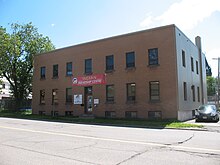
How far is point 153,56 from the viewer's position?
23297 millimetres

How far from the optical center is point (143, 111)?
22.9 meters

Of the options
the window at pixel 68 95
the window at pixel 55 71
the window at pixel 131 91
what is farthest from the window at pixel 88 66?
the window at pixel 131 91

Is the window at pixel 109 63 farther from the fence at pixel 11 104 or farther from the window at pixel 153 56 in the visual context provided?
the fence at pixel 11 104

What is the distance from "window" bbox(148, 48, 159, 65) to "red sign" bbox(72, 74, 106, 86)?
17.7 feet

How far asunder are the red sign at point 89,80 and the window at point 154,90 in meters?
5.33

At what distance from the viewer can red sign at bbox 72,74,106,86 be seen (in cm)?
2581

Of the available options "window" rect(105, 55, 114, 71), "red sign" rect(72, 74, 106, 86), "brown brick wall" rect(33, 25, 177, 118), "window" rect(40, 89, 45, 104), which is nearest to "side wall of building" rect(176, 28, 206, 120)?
"brown brick wall" rect(33, 25, 177, 118)

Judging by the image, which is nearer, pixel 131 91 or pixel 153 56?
pixel 153 56

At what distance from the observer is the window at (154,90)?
2259 centimetres

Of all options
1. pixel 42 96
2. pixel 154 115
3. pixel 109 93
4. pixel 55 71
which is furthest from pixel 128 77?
pixel 42 96

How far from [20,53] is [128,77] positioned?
22.1 metres

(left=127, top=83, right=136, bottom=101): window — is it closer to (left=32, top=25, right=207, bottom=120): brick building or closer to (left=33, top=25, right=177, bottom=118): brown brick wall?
(left=32, top=25, right=207, bottom=120): brick building

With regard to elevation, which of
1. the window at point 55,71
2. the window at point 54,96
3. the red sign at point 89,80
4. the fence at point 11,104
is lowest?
the fence at point 11,104

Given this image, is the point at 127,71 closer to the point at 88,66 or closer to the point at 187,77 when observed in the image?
the point at 88,66
